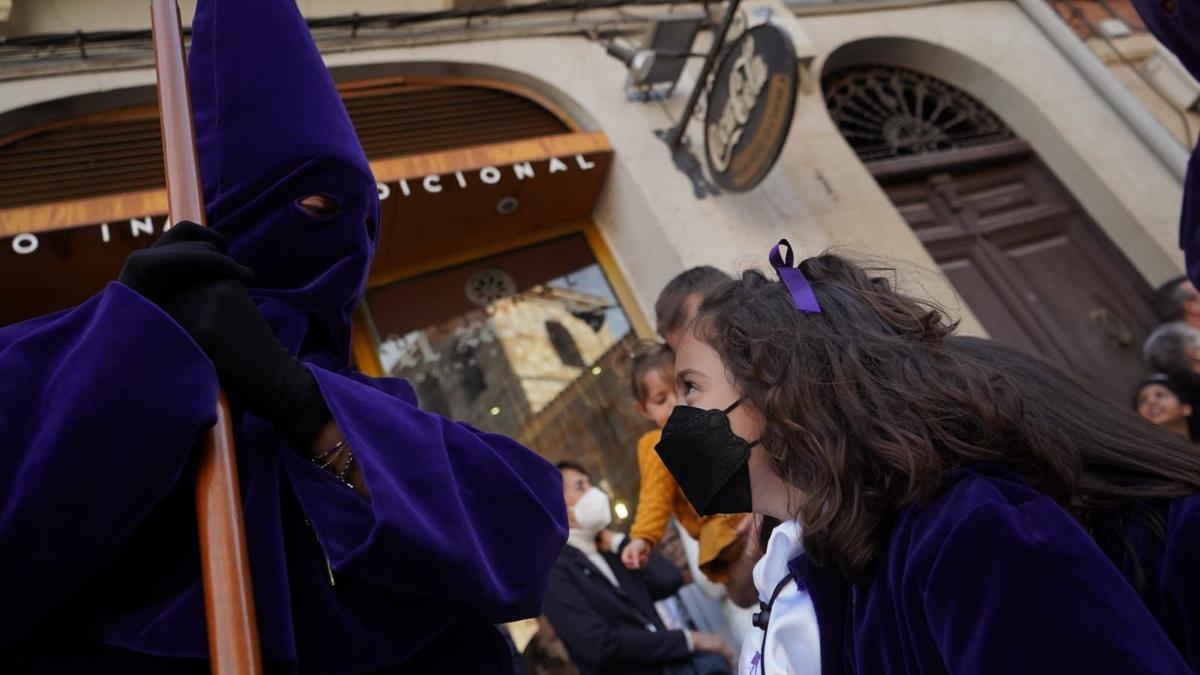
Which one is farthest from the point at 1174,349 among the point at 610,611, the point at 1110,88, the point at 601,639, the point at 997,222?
the point at 601,639

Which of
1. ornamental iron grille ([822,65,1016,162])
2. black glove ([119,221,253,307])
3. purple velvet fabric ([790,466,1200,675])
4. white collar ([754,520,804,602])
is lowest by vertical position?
purple velvet fabric ([790,466,1200,675])

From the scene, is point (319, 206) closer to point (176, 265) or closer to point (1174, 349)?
point (176, 265)

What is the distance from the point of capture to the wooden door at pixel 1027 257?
15.8 feet

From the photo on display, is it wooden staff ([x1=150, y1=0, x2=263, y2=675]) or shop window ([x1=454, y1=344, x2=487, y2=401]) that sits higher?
shop window ([x1=454, y1=344, x2=487, y2=401])

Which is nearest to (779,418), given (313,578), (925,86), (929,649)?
(929,649)

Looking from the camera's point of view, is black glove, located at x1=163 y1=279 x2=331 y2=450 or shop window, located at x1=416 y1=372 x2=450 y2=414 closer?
black glove, located at x1=163 y1=279 x2=331 y2=450

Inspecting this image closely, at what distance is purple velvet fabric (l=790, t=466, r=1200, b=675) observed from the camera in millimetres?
966

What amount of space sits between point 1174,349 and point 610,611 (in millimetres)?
3543

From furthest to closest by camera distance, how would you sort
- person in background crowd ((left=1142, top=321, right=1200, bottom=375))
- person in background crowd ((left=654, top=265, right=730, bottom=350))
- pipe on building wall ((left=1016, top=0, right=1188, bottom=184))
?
pipe on building wall ((left=1016, top=0, right=1188, bottom=184)) < person in background crowd ((left=1142, top=321, right=1200, bottom=375)) < person in background crowd ((left=654, top=265, right=730, bottom=350))

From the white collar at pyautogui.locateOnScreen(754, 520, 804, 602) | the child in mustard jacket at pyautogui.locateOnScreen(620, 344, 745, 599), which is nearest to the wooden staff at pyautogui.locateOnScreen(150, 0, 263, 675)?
the white collar at pyautogui.locateOnScreen(754, 520, 804, 602)

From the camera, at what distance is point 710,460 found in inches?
57.6

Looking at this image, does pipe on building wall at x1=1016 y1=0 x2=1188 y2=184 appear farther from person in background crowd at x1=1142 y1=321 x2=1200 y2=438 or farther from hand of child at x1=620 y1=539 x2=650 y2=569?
hand of child at x1=620 y1=539 x2=650 y2=569

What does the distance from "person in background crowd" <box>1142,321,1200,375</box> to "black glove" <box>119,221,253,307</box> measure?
4728 mm

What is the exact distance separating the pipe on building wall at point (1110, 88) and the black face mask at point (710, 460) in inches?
205
